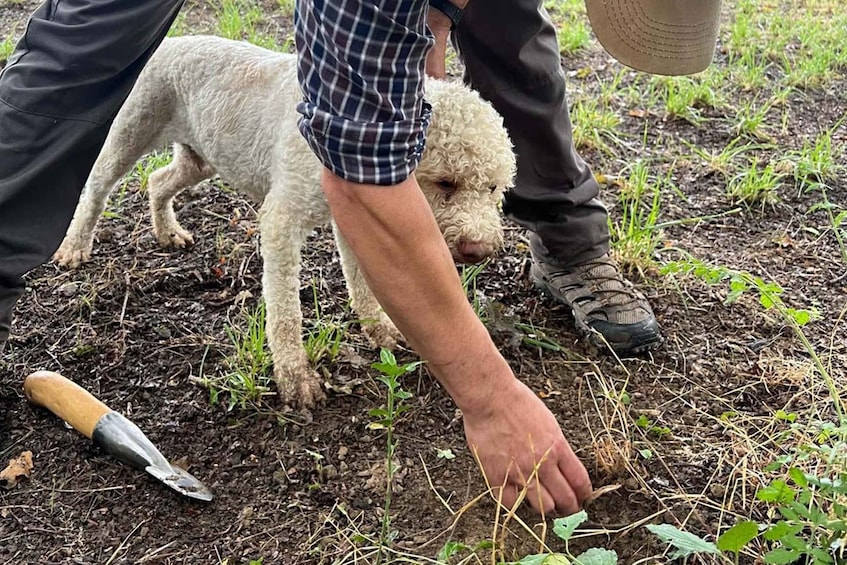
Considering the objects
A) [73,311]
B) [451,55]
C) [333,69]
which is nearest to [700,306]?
[333,69]

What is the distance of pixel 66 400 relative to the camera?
2406 millimetres

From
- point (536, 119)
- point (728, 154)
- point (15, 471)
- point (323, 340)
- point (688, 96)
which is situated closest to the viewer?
point (15, 471)

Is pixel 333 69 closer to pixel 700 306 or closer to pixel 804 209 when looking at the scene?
pixel 700 306

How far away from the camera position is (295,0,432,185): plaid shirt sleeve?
4.94ft

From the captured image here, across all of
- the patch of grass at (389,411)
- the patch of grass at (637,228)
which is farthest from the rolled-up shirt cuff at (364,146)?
the patch of grass at (637,228)

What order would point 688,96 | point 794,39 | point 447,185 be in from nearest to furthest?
point 447,185, point 688,96, point 794,39

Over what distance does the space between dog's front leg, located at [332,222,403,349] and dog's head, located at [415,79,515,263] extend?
52 centimetres

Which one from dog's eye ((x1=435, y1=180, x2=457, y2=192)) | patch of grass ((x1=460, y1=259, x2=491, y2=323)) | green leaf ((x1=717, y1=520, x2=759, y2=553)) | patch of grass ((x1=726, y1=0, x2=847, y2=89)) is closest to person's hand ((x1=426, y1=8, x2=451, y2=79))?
dog's eye ((x1=435, y1=180, x2=457, y2=192))

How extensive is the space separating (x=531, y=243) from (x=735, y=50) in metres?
2.87

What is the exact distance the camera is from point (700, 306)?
300 centimetres

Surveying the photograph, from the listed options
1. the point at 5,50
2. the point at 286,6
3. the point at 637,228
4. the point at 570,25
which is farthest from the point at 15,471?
the point at 570,25

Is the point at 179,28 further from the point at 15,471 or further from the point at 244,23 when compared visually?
the point at 15,471

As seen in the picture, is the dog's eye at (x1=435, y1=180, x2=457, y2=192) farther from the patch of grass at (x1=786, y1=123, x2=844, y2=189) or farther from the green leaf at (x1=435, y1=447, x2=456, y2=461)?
the patch of grass at (x1=786, y1=123, x2=844, y2=189)

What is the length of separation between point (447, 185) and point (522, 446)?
96 centimetres
